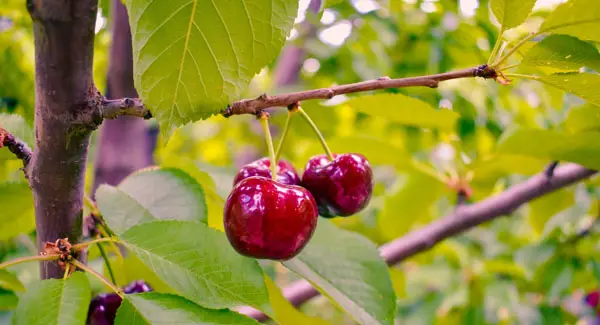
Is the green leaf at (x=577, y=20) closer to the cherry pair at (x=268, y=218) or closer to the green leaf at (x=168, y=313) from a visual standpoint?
the cherry pair at (x=268, y=218)

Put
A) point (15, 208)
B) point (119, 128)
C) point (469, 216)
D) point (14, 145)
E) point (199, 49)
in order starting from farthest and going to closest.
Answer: point (119, 128) → point (469, 216) → point (15, 208) → point (14, 145) → point (199, 49)

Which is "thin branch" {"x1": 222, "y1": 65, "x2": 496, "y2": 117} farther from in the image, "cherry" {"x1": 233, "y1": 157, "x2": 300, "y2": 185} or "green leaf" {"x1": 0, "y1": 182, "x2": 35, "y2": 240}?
"green leaf" {"x1": 0, "y1": 182, "x2": 35, "y2": 240}

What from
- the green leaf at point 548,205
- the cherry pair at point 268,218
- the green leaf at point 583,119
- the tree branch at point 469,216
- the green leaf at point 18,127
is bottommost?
the green leaf at point 548,205

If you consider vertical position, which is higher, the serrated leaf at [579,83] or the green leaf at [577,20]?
the green leaf at [577,20]

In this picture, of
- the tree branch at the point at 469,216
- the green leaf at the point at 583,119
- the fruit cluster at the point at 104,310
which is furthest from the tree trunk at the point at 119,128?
the green leaf at the point at 583,119

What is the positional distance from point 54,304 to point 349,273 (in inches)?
16.0

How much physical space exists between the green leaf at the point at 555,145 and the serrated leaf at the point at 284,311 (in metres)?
0.48

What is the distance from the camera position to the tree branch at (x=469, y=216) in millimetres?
1197

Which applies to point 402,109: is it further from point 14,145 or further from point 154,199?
point 14,145

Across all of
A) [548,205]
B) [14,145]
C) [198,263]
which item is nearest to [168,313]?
[198,263]

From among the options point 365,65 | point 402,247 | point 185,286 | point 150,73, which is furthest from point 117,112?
point 365,65

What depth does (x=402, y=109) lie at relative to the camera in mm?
894

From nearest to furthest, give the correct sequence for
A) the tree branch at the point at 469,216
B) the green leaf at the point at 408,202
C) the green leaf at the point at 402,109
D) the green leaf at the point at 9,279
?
the green leaf at the point at 9,279 → the green leaf at the point at 402,109 → the tree branch at the point at 469,216 → the green leaf at the point at 408,202

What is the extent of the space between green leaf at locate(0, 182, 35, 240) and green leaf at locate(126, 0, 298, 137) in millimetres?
419
